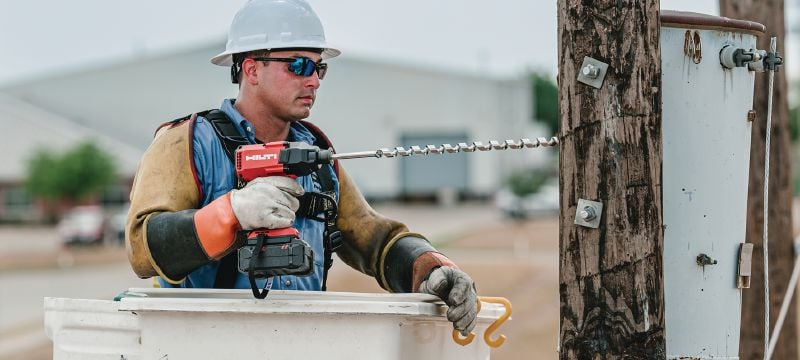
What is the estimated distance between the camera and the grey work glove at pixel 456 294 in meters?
3.71

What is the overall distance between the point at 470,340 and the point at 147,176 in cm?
121

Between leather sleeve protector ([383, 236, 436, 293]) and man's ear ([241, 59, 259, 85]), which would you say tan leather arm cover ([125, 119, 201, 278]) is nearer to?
man's ear ([241, 59, 259, 85])

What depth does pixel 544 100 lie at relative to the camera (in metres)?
65.2

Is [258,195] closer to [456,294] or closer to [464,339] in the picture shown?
[456,294]

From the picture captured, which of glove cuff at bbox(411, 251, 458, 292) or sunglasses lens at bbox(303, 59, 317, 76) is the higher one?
sunglasses lens at bbox(303, 59, 317, 76)

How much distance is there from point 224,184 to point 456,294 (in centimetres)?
86

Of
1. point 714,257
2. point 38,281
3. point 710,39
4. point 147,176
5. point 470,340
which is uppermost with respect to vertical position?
point 710,39

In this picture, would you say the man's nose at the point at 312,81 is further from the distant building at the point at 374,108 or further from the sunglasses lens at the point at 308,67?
the distant building at the point at 374,108

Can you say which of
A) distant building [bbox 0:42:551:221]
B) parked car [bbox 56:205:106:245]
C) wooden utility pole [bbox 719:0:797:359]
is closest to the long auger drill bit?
wooden utility pole [bbox 719:0:797:359]

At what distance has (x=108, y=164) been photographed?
43656 mm

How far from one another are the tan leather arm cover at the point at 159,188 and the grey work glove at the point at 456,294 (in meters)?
0.84

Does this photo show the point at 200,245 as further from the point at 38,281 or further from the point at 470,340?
the point at 38,281

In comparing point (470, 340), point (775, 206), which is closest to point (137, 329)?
point (470, 340)

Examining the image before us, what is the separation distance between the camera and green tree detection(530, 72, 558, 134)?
214 ft
